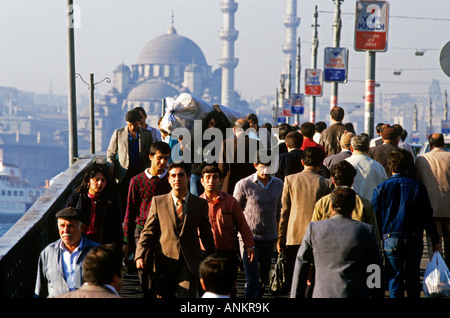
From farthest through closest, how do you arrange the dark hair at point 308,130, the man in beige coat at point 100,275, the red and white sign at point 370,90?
the red and white sign at point 370,90, the dark hair at point 308,130, the man in beige coat at point 100,275

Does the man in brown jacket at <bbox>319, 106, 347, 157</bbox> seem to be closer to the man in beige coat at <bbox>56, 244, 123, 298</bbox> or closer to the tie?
the tie

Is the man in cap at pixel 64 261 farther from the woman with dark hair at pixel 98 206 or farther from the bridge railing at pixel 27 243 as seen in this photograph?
the woman with dark hair at pixel 98 206

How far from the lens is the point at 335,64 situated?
2194cm

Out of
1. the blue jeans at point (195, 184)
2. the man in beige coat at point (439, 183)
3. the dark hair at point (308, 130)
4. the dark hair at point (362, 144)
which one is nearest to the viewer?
the dark hair at point (362, 144)

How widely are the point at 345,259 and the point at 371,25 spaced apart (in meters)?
10.8

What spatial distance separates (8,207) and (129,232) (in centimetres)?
13648

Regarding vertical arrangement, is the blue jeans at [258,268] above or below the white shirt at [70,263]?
below

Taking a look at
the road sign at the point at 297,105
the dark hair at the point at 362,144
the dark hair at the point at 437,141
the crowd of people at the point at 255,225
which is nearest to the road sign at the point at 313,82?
the road sign at the point at 297,105

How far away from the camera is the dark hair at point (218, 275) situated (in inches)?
165

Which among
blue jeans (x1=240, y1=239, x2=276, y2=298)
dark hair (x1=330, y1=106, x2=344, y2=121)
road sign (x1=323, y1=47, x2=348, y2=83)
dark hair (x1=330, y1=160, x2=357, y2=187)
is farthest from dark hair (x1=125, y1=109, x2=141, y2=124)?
road sign (x1=323, y1=47, x2=348, y2=83)

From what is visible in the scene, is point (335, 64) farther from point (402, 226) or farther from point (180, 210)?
point (180, 210)

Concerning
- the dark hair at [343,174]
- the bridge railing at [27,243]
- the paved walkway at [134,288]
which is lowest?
the paved walkway at [134,288]
